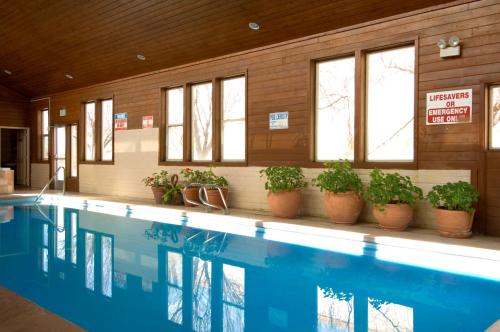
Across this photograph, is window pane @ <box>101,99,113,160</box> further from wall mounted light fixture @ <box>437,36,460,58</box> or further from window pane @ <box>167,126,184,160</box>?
wall mounted light fixture @ <box>437,36,460,58</box>

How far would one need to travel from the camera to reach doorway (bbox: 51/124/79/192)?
13.4 m

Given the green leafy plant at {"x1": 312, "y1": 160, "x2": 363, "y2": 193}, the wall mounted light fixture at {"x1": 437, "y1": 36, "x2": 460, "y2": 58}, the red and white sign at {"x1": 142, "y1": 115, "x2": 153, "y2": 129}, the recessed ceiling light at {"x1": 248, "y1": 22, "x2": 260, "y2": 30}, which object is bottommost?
the green leafy plant at {"x1": 312, "y1": 160, "x2": 363, "y2": 193}

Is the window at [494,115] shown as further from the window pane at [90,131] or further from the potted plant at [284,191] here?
the window pane at [90,131]

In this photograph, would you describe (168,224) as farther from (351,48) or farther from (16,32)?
(16,32)

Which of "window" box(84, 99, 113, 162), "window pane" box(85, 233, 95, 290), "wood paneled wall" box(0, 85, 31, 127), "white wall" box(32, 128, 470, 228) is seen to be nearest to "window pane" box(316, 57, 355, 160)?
"white wall" box(32, 128, 470, 228)

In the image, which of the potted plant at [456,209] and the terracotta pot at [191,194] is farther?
the terracotta pot at [191,194]

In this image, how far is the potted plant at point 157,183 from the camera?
9.62 metres

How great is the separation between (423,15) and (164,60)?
5.47 meters

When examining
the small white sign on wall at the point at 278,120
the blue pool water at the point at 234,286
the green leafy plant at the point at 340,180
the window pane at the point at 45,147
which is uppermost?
the small white sign on wall at the point at 278,120

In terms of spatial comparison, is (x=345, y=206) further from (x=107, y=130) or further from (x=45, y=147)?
(x=45, y=147)

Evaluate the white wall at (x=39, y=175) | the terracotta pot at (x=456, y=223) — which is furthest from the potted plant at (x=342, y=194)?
the white wall at (x=39, y=175)

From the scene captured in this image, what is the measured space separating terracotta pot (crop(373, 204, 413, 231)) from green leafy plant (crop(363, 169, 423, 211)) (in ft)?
0.26

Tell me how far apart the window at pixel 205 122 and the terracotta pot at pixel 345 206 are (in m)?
2.61

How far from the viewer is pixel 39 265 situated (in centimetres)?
494
